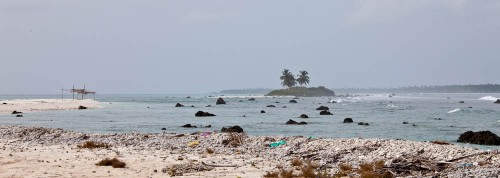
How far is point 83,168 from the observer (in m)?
19.9

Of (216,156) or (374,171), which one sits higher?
(374,171)

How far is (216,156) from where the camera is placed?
23766mm

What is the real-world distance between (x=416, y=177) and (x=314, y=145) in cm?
946

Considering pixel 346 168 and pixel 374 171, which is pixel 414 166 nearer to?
pixel 374 171

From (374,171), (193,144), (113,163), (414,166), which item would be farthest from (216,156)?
(414,166)

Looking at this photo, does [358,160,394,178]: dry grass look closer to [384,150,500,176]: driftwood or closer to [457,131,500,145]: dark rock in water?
[384,150,500,176]: driftwood

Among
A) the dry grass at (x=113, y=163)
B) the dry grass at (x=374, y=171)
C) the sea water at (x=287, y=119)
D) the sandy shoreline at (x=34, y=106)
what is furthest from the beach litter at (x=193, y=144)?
the sandy shoreline at (x=34, y=106)

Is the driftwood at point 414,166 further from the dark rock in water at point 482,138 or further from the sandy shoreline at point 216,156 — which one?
the dark rock in water at point 482,138

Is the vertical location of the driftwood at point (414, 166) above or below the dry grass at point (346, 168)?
above

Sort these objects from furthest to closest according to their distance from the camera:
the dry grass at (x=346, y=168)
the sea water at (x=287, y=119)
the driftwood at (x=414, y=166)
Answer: the sea water at (x=287, y=119)
the dry grass at (x=346, y=168)
the driftwood at (x=414, y=166)

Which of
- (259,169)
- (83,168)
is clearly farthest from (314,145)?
(83,168)

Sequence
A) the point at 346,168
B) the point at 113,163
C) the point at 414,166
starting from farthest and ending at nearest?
1. the point at 113,163
2. the point at 346,168
3. the point at 414,166

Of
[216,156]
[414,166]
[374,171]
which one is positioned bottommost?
[216,156]

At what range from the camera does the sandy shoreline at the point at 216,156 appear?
1861 centimetres
